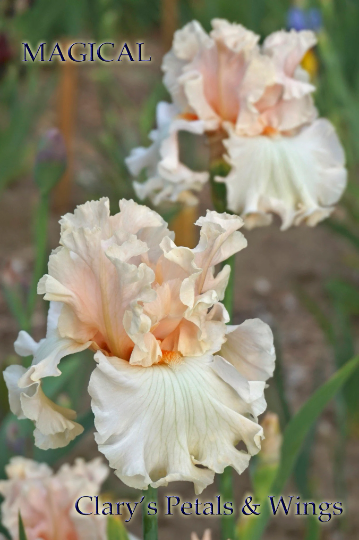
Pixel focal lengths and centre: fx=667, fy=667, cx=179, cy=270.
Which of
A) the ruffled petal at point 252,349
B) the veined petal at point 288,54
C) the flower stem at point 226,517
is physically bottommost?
the flower stem at point 226,517

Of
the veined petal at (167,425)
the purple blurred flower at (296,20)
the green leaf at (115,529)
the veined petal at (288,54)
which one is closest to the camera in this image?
the veined petal at (167,425)

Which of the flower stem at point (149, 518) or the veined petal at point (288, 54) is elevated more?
the veined petal at point (288, 54)

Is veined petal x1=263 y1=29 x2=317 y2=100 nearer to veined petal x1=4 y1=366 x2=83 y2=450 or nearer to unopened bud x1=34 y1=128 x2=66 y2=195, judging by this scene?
unopened bud x1=34 y1=128 x2=66 y2=195

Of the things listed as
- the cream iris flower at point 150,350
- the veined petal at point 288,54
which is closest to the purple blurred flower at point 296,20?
the veined petal at point 288,54

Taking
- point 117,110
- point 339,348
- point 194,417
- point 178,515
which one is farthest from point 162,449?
point 117,110

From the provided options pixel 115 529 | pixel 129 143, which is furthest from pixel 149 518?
pixel 129 143

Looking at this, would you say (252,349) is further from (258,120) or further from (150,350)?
(258,120)

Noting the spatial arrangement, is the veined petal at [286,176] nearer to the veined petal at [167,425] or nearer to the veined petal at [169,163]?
the veined petal at [169,163]

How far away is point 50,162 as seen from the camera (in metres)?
0.81

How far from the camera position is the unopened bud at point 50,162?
81cm

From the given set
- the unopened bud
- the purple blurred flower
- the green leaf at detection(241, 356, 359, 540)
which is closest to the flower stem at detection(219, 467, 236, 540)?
the green leaf at detection(241, 356, 359, 540)

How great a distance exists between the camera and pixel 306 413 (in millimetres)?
673

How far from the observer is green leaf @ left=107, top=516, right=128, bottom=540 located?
0.55 metres

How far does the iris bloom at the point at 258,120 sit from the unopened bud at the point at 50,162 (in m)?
0.11
